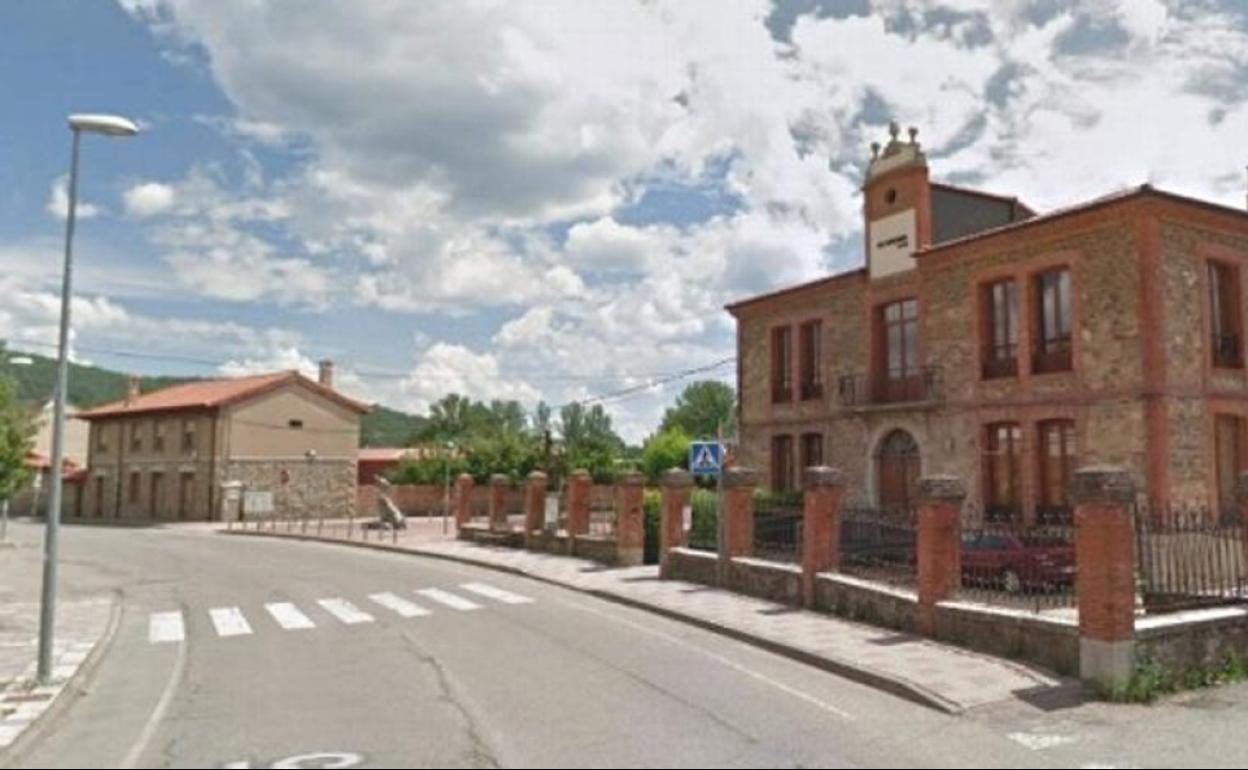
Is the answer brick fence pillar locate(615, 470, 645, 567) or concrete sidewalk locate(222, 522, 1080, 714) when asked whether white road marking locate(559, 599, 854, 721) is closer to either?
concrete sidewalk locate(222, 522, 1080, 714)

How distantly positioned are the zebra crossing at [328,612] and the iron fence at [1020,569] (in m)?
7.48

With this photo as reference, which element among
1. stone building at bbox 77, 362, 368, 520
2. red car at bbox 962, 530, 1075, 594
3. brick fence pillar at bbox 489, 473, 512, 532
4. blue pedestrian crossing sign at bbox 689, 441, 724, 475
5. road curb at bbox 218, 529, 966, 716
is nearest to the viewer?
road curb at bbox 218, 529, 966, 716

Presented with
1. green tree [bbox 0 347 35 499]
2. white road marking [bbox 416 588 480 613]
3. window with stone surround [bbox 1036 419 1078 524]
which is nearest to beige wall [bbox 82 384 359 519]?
green tree [bbox 0 347 35 499]

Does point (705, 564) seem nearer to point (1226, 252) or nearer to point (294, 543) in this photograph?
point (1226, 252)

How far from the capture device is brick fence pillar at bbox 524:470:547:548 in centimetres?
2884

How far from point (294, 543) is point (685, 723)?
96.4ft

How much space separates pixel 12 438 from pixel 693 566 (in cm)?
1328

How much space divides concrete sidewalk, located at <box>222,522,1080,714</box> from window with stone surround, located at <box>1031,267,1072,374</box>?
10.1m

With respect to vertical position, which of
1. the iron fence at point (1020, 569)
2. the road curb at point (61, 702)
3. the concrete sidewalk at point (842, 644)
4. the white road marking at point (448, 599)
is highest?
the iron fence at point (1020, 569)

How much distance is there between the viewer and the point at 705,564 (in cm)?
1948

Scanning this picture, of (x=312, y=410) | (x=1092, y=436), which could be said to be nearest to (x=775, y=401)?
(x=1092, y=436)

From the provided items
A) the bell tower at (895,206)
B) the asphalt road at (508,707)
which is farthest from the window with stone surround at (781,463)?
the asphalt road at (508,707)

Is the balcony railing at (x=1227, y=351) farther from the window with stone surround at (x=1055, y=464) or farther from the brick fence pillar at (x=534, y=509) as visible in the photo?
the brick fence pillar at (x=534, y=509)

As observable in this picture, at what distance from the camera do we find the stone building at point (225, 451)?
49000 millimetres
